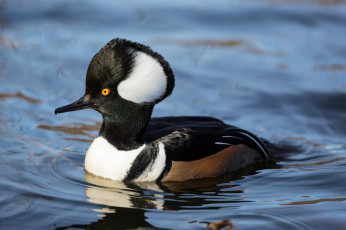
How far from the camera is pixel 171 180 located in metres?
7.21

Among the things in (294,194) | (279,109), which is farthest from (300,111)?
(294,194)

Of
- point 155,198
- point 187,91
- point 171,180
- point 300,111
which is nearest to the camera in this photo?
point 155,198

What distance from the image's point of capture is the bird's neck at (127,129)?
23.0 feet

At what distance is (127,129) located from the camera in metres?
7.07

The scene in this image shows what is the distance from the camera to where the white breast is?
279 inches

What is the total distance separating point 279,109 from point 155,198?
423 centimetres

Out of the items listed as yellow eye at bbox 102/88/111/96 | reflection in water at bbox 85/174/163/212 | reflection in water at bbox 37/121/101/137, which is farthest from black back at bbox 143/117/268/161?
reflection in water at bbox 37/121/101/137

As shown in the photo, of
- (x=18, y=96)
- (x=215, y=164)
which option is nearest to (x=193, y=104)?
(x=18, y=96)

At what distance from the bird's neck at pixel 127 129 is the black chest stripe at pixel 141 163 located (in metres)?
0.14

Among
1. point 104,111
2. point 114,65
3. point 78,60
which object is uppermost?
point 78,60

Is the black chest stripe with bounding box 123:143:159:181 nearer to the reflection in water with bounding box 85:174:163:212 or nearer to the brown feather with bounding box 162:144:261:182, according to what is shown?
the reflection in water with bounding box 85:174:163:212

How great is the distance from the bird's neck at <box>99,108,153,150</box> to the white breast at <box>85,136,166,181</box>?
62mm

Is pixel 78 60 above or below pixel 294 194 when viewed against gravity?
above

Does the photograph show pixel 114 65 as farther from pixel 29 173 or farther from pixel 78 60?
pixel 78 60
